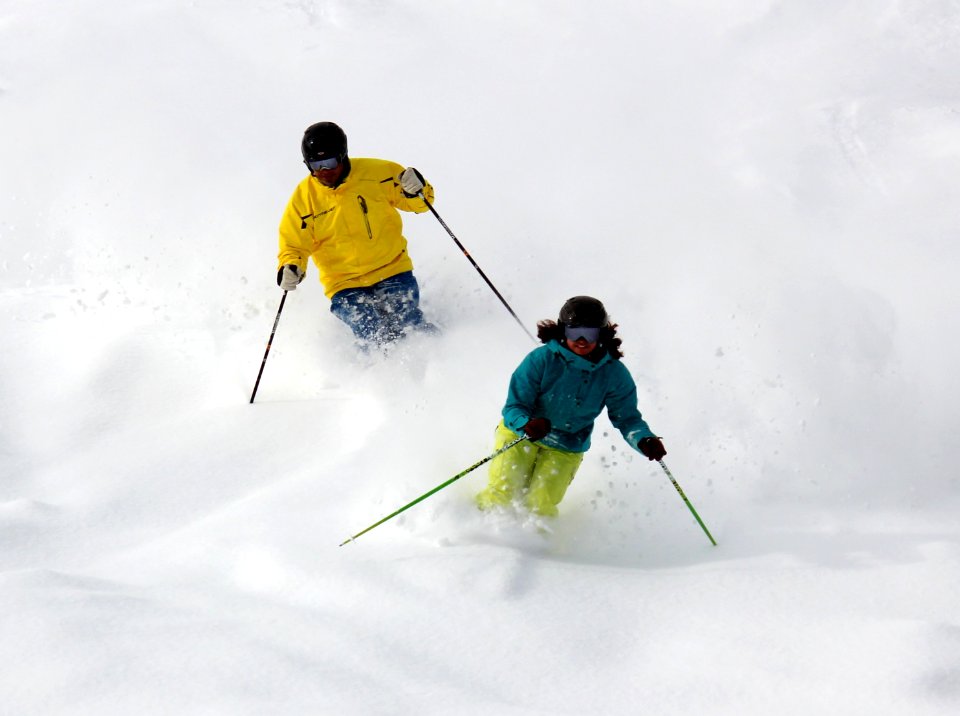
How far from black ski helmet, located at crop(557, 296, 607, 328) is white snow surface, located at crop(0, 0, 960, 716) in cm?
111

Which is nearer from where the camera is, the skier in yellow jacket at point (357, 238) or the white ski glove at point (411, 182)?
the skier in yellow jacket at point (357, 238)

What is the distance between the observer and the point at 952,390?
6113 millimetres

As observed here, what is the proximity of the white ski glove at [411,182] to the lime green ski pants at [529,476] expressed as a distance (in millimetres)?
2257

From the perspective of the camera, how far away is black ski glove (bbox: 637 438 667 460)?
4398mm

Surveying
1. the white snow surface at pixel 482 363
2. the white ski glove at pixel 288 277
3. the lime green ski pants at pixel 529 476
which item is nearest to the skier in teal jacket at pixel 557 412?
the lime green ski pants at pixel 529 476

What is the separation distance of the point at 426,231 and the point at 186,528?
502cm

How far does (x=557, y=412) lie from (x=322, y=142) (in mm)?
2501

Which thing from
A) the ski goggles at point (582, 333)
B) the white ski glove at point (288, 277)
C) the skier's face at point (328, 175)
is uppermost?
the skier's face at point (328, 175)

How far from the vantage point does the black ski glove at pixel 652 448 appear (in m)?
4.40

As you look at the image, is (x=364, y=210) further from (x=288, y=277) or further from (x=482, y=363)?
(x=482, y=363)

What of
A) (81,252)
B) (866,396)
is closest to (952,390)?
(866,396)

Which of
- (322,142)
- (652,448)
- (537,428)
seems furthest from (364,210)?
(652,448)

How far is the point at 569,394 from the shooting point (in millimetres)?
4602

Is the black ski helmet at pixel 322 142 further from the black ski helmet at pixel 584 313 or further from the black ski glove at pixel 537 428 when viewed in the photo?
the black ski glove at pixel 537 428
